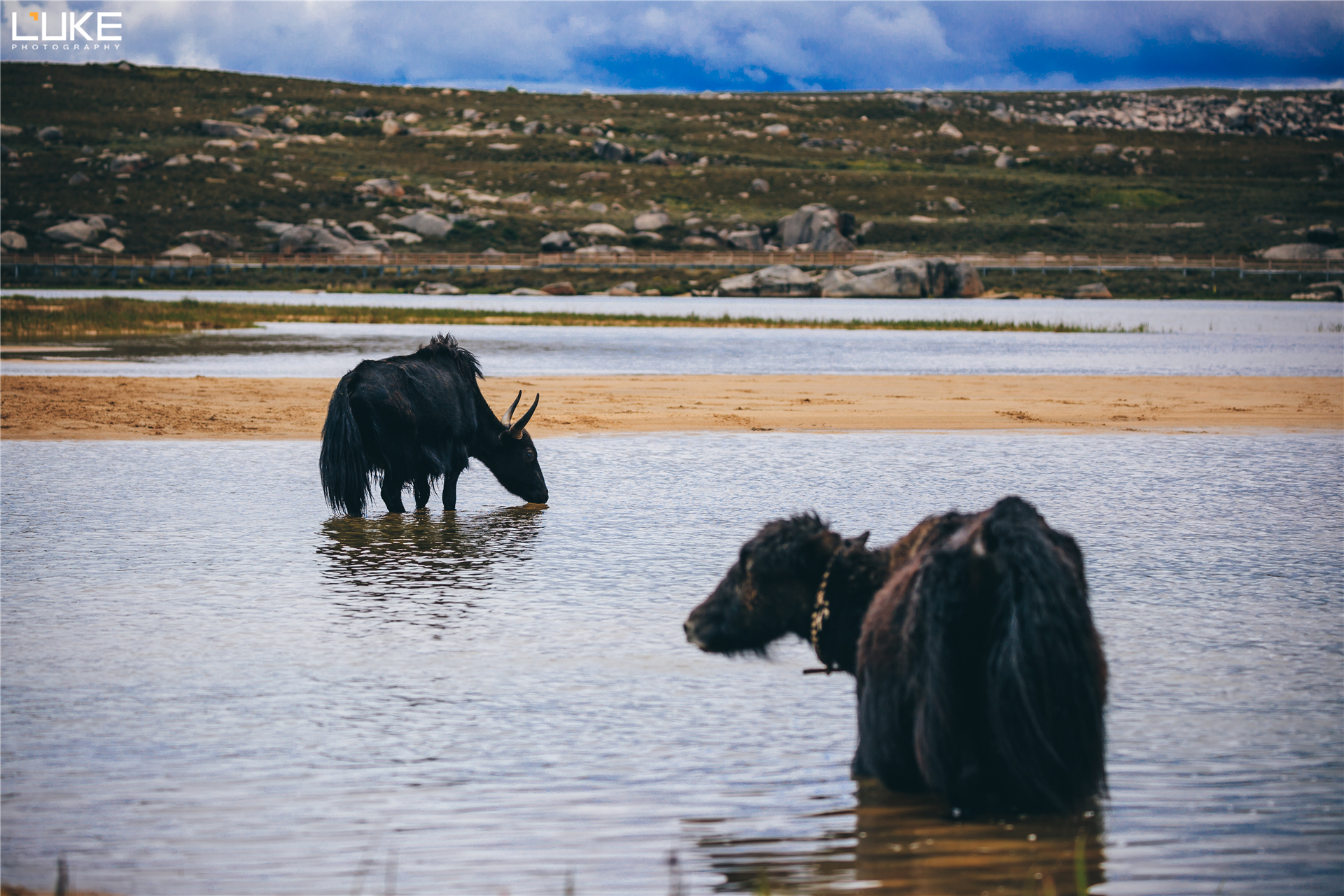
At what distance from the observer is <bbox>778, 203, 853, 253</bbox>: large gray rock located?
91.3 m

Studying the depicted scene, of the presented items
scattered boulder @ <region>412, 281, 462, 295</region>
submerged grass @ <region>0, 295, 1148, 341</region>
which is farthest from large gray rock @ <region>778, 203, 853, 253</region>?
submerged grass @ <region>0, 295, 1148, 341</region>

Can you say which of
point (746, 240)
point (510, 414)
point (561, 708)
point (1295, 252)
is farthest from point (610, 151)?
point (561, 708)

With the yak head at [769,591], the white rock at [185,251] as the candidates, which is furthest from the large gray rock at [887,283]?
the yak head at [769,591]

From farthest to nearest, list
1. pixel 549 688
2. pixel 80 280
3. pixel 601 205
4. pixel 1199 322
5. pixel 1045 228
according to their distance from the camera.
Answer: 1. pixel 601 205
2. pixel 1045 228
3. pixel 80 280
4. pixel 1199 322
5. pixel 549 688

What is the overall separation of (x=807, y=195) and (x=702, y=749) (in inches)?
4358

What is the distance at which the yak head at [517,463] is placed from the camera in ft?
42.9

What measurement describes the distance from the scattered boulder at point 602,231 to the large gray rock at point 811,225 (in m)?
11.7

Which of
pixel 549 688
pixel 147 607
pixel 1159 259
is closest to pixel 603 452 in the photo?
pixel 147 607

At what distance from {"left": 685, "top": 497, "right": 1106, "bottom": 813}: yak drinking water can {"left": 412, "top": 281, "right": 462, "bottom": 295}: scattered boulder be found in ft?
222

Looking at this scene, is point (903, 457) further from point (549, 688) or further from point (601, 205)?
point (601, 205)

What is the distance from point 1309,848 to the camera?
4.99 meters

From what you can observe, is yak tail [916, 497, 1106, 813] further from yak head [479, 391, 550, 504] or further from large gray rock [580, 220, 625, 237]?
large gray rock [580, 220, 625, 237]

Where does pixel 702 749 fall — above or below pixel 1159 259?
→ below

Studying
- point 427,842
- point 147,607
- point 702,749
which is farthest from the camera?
point 147,607
